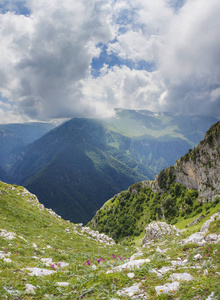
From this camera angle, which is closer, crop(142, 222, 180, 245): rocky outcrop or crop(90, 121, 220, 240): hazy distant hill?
crop(142, 222, 180, 245): rocky outcrop

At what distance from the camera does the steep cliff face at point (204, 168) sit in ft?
204

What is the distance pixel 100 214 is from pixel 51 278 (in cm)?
13402

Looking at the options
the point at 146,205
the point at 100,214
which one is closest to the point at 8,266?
the point at 146,205

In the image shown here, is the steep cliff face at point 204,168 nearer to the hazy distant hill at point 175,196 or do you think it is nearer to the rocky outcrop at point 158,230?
the hazy distant hill at point 175,196

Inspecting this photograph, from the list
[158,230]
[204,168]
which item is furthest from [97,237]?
[204,168]

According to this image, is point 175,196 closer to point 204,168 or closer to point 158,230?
point 204,168

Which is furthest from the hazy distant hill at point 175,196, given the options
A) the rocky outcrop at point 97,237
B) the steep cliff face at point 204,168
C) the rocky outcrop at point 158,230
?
the rocky outcrop at point 97,237

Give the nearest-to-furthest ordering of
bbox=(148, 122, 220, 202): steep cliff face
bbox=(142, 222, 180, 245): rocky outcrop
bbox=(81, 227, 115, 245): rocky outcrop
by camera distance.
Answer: bbox=(142, 222, 180, 245): rocky outcrop → bbox=(81, 227, 115, 245): rocky outcrop → bbox=(148, 122, 220, 202): steep cliff face

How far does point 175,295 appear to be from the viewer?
20.6ft

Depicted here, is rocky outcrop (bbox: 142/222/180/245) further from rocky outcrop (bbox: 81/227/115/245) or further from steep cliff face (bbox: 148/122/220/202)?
steep cliff face (bbox: 148/122/220/202)

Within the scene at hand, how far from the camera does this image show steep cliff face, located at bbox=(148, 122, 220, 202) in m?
62.2

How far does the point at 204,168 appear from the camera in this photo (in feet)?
228

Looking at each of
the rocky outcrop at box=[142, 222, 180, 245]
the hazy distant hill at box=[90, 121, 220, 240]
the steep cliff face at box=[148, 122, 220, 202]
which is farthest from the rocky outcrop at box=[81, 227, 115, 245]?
the steep cliff face at box=[148, 122, 220, 202]

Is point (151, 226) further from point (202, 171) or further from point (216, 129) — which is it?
point (216, 129)
